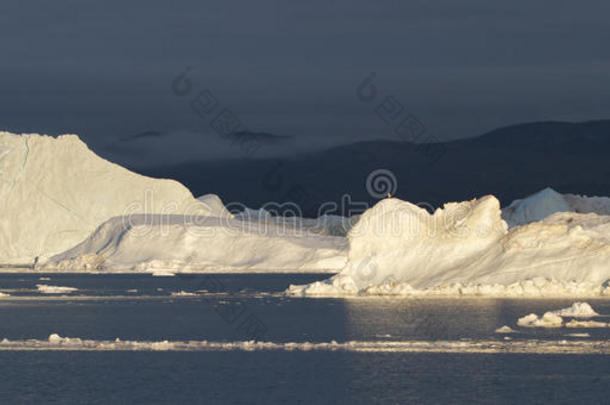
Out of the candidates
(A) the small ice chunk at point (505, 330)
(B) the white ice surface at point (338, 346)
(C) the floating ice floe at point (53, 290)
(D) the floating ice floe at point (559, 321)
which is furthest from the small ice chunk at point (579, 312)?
(C) the floating ice floe at point (53, 290)

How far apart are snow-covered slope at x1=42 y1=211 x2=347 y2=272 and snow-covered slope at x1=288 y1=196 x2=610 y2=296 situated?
138 feet

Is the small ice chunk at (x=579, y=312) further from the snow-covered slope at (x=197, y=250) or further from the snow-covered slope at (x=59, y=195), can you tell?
the snow-covered slope at (x=59, y=195)

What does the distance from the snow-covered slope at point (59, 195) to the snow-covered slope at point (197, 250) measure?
800 centimetres

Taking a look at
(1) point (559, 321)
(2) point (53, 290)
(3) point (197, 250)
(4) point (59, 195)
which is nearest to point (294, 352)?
(1) point (559, 321)

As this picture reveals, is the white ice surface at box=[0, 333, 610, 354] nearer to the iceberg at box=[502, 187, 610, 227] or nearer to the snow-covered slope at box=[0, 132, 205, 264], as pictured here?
the snow-covered slope at box=[0, 132, 205, 264]

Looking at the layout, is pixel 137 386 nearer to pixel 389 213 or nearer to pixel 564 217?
pixel 389 213

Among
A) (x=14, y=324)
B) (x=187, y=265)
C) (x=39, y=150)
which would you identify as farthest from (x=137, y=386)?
(x=39, y=150)

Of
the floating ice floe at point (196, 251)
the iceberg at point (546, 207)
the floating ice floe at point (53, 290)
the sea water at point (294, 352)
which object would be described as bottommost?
the sea water at point (294, 352)

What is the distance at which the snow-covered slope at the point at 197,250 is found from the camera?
386 feet

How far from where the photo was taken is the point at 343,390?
126 ft

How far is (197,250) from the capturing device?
119312 millimetres

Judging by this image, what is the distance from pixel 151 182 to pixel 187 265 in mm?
26147

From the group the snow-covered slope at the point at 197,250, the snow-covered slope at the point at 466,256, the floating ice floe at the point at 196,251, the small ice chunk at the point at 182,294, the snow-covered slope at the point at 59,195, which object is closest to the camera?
the snow-covered slope at the point at 466,256

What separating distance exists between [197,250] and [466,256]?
169 feet
